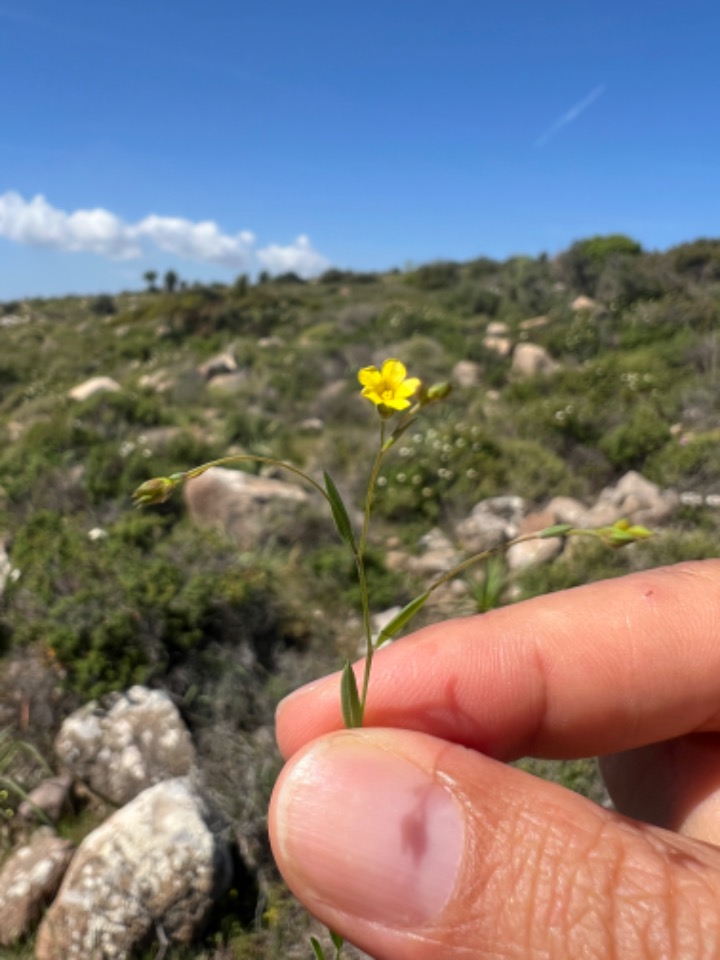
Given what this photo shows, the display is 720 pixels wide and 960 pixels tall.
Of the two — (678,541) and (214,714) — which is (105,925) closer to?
(214,714)

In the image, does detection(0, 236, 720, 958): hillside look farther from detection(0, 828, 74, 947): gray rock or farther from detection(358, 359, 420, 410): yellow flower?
detection(358, 359, 420, 410): yellow flower

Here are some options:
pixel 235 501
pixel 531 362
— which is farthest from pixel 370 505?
pixel 531 362

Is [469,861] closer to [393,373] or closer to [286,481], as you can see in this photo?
[393,373]

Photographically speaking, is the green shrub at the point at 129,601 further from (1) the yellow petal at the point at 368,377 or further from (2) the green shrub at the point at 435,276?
(2) the green shrub at the point at 435,276

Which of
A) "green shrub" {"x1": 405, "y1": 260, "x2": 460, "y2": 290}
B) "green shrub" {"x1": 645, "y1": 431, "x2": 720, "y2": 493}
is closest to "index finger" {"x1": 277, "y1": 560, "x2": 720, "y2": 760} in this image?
"green shrub" {"x1": 645, "y1": 431, "x2": 720, "y2": 493}

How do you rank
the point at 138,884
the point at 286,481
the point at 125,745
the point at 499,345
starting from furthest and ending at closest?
the point at 499,345 < the point at 286,481 < the point at 125,745 < the point at 138,884
